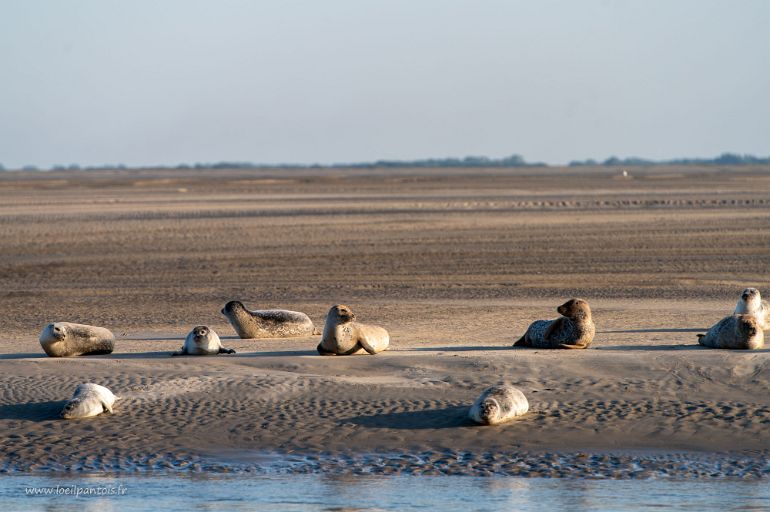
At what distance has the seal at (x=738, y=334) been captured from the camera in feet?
33.4

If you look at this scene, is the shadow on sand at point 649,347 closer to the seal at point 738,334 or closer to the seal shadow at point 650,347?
the seal shadow at point 650,347

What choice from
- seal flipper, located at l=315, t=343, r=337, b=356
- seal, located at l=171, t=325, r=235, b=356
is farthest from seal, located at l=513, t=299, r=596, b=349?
seal, located at l=171, t=325, r=235, b=356

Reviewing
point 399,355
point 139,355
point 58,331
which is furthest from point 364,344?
point 58,331

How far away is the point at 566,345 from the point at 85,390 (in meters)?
4.24

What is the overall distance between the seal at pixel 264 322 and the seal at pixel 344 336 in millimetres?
1446

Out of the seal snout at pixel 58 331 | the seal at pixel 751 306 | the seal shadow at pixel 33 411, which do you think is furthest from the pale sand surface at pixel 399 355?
the seal at pixel 751 306

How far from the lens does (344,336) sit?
34.0 feet

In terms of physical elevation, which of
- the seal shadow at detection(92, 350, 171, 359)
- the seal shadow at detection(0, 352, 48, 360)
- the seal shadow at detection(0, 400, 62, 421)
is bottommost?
the seal shadow at detection(0, 400, 62, 421)

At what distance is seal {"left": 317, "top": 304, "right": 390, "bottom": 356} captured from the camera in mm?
10250

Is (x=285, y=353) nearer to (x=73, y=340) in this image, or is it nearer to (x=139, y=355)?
(x=139, y=355)

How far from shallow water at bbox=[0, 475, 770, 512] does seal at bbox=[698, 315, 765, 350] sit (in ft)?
9.87

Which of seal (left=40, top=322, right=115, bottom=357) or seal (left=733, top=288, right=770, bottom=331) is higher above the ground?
seal (left=733, top=288, right=770, bottom=331)

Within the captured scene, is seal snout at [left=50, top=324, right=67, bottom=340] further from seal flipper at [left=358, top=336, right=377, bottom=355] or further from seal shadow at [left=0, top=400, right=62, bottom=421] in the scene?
seal flipper at [left=358, top=336, right=377, bottom=355]

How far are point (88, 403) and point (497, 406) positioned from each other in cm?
304
